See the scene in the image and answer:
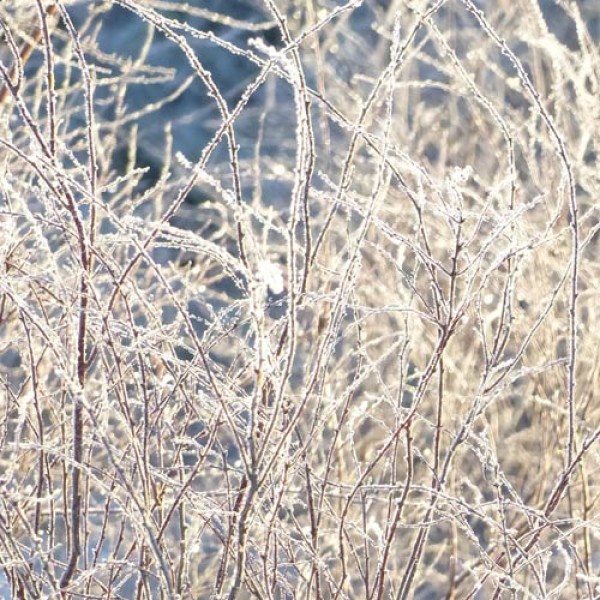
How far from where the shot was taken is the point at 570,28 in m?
8.80

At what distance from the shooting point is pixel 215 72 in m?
11.4

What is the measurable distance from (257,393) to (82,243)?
33cm

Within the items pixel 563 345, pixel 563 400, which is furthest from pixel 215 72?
pixel 563 400

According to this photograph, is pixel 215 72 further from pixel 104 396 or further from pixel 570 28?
pixel 104 396

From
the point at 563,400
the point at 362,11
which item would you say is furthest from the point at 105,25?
the point at 563,400

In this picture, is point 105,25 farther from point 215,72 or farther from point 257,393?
point 257,393

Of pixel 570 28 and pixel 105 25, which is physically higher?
pixel 570 28

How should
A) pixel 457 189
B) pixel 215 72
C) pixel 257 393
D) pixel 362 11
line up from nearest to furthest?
pixel 257 393, pixel 457 189, pixel 362 11, pixel 215 72

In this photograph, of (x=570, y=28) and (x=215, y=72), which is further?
(x=215, y=72)

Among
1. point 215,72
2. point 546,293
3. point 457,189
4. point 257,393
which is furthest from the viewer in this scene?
Answer: point 215,72

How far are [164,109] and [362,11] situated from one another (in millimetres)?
2480

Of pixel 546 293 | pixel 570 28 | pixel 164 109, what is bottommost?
pixel 164 109

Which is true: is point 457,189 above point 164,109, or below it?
above

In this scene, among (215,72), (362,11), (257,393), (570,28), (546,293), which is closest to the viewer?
(257,393)
